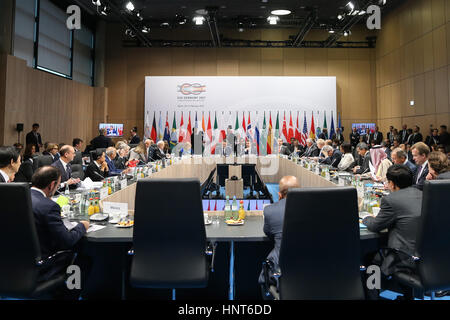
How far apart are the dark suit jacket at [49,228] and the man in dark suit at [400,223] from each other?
1817 millimetres

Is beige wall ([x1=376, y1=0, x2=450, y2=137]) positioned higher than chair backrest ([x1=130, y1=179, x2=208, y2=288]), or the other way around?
beige wall ([x1=376, y1=0, x2=450, y2=137])

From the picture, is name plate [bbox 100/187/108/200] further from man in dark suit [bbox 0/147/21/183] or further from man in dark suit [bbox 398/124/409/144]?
man in dark suit [bbox 398/124/409/144]

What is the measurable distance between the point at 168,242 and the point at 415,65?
10876 mm

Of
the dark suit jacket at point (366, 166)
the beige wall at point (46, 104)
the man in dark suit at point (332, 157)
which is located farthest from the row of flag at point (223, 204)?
the beige wall at point (46, 104)

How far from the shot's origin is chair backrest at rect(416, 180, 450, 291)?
5.47 ft

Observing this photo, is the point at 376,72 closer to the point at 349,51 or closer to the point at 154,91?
the point at 349,51

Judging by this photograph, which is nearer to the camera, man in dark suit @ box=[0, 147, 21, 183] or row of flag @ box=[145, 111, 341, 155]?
man in dark suit @ box=[0, 147, 21, 183]

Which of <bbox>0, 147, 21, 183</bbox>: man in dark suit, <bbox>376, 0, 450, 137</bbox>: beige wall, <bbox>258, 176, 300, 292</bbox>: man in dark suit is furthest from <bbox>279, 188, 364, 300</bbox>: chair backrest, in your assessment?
<bbox>376, 0, 450, 137</bbox>: beige wall

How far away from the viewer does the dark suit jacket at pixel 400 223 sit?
188 centimetres

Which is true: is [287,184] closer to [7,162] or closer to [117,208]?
[117,208]

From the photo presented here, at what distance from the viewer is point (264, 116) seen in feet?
36.9

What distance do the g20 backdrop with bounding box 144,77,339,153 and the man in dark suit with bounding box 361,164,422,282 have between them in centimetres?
911

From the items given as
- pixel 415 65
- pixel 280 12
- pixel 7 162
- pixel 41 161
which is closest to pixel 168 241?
pixel 7 162

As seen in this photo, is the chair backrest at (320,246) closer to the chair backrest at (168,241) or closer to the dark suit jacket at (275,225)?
the dark suit jacket at (275,225)
